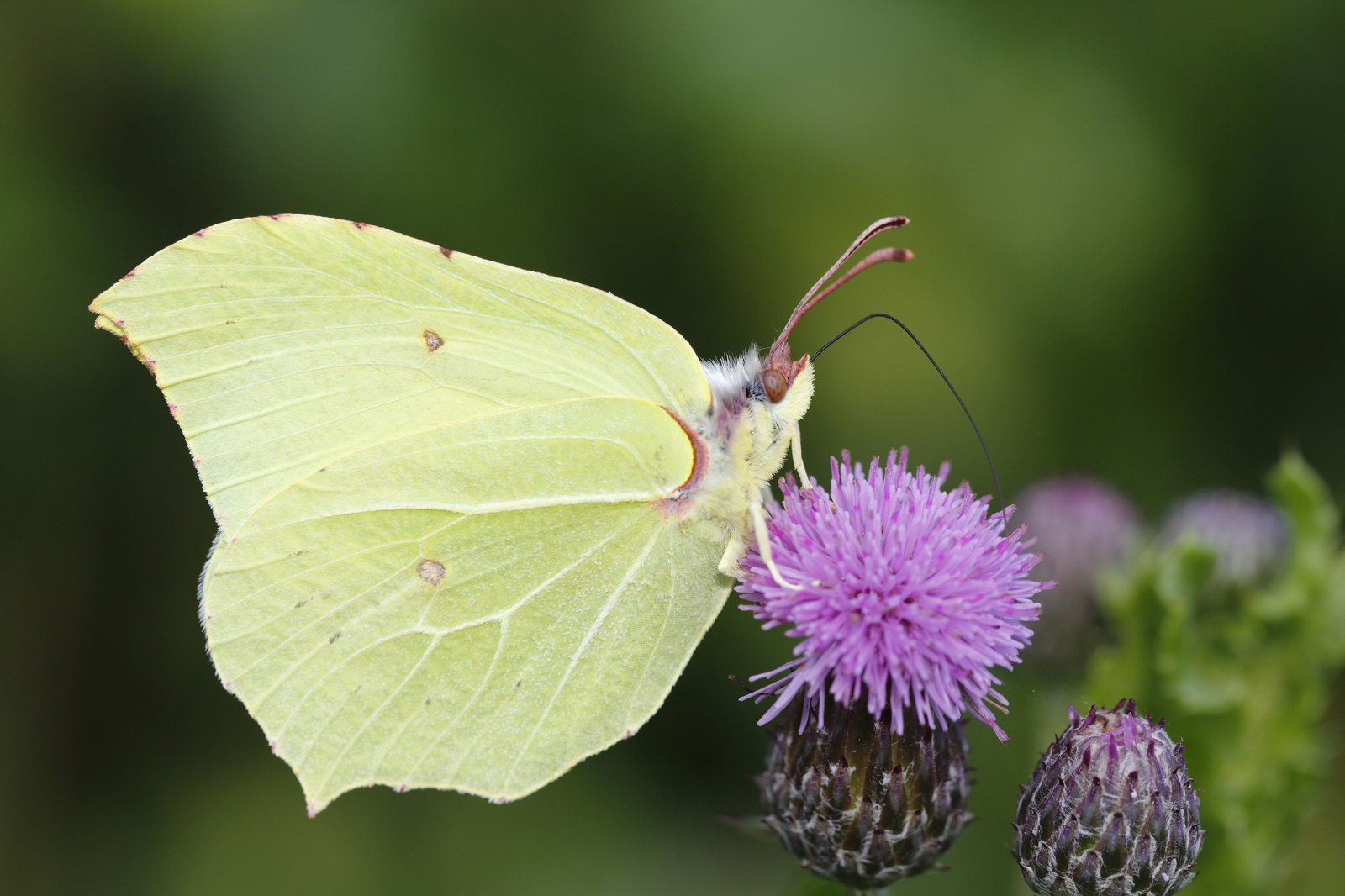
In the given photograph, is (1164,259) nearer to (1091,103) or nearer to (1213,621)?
(1091,103)

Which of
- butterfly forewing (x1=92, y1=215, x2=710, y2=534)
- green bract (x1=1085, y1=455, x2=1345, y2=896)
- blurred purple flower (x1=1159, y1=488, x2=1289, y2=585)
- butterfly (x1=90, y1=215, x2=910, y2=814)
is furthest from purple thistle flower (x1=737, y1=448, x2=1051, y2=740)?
blurred purple flower (x1=1159, y1=488, x2=1289, y2=585)

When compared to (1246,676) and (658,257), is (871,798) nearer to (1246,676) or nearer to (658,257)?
(1246,676)

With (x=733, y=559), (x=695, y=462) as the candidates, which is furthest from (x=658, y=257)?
(x=733, y=559)

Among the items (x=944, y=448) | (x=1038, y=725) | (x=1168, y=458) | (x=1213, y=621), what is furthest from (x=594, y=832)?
(x=1168, y=458)

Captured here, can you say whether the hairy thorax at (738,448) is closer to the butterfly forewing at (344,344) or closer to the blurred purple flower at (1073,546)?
the butterfly forewing at (344,344)

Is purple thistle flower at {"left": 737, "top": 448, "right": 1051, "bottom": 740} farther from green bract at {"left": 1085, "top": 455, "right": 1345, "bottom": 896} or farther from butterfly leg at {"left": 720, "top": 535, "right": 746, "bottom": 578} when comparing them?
green bract at {"left": 1085, "top": 455, "right": 1345, "bottom": 896}

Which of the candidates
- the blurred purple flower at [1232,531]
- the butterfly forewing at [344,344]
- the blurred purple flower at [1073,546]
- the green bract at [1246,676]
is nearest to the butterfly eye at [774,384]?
the butterfly forewing at [344,344]
